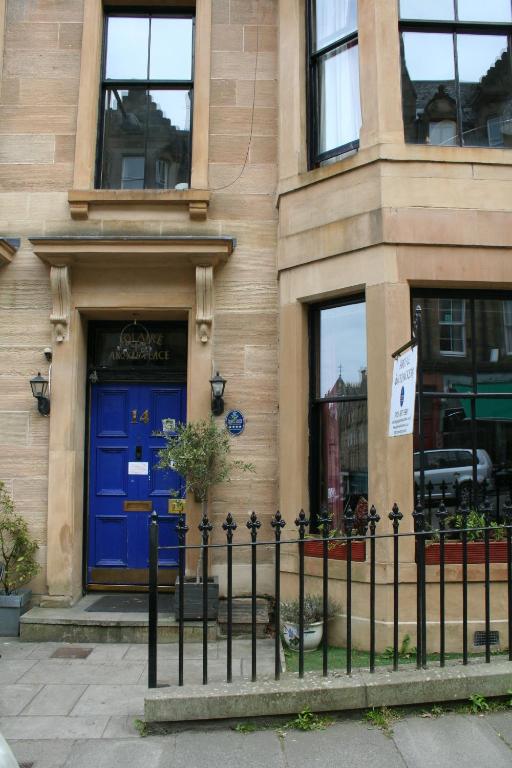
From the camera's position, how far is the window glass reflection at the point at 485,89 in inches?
248

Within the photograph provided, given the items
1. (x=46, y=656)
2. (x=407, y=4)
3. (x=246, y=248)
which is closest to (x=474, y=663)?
(x=46, y=656)

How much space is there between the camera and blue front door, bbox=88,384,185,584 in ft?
23.2

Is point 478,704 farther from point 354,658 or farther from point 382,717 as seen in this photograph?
point 354,658

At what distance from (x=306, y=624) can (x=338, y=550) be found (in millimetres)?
762

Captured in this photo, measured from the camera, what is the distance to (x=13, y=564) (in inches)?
254

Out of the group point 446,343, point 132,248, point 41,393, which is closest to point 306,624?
point 446,343

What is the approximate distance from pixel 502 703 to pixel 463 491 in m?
2.01

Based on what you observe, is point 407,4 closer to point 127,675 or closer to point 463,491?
point 463,491

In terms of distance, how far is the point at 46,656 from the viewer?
5629mm

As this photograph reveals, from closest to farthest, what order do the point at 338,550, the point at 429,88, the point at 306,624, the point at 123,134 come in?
1. the point at 306,624
2. the point at 338,550
3. the point at 429,88
4. the point at 123,134

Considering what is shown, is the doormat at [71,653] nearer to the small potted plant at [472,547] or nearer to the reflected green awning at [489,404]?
the small potted plant at [472,547]

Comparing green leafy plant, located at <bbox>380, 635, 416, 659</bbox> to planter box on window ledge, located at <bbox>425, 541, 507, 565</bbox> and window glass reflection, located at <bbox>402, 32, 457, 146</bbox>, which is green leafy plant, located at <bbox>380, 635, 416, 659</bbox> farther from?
window glass reflection, located at <bbox>402, 32, 457, 146</bbox>

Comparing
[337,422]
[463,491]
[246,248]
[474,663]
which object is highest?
[246,248]

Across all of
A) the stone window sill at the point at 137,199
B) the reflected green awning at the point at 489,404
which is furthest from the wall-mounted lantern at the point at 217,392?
the reflected green awning at the point at 489,404
